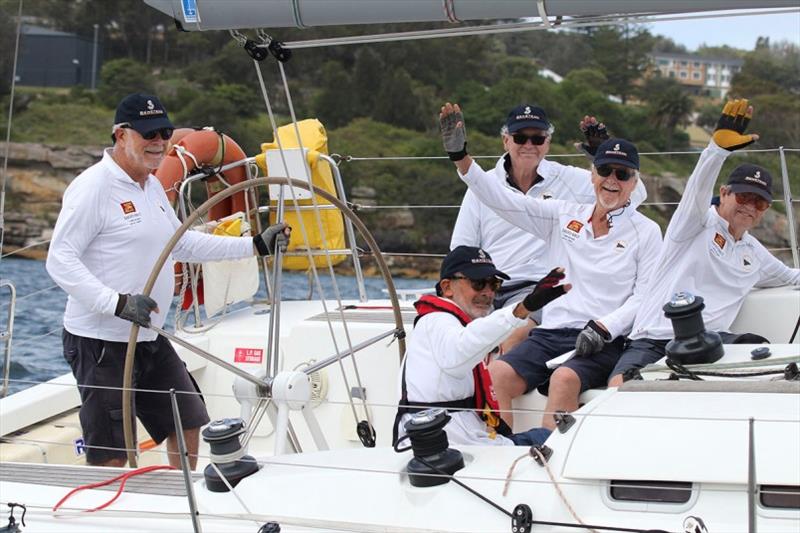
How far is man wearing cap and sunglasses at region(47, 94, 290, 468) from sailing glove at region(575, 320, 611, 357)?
0.94 metres

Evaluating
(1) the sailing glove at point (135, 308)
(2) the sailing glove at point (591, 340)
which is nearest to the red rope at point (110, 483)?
(1) the sailing glove at point (135, 308)

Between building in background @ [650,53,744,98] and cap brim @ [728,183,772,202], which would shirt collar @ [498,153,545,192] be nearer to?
cap brim @ [728,183,772,202]

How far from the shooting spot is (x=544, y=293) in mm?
2855

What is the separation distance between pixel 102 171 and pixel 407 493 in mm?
1354

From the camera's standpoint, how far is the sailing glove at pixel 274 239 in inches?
136

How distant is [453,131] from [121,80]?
30.9 metres

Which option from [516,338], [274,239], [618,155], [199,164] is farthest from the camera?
[199,164]

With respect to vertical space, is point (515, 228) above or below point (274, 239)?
below

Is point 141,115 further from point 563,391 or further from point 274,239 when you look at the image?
point 563,391

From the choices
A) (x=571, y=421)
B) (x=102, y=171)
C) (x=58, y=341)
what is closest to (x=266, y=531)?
(x=571, y=421)

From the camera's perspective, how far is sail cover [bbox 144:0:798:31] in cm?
266

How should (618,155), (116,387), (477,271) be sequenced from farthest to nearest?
1. (618,155)
2. (116,387)
3. (477,271)

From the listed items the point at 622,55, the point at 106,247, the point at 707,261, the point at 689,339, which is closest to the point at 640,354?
the point at 707,261

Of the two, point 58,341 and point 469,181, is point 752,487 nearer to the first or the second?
point 469,181
